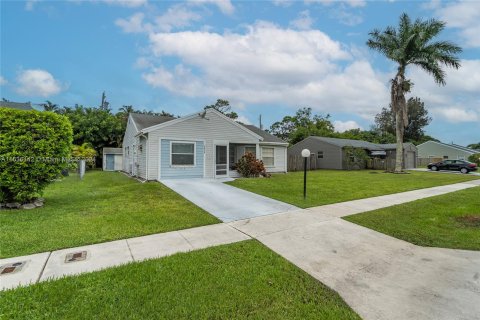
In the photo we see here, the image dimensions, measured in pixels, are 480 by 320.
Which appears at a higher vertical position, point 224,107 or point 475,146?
point 224,107

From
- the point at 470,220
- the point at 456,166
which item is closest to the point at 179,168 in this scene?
the point at 470,220

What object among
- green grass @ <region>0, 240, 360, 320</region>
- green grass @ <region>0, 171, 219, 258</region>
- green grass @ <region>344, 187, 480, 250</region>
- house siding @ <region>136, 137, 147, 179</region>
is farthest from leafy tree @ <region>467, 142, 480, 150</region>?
green grass @ <region>0, 240, 360, 320</region>

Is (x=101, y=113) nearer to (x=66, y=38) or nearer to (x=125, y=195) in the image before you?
(x=66, y=38)

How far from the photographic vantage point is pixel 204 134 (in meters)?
14.2

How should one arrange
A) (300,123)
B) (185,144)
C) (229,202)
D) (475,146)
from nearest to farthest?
(229,202)
(185,144)
(300,123)
(475,146)

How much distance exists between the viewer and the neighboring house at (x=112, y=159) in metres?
23.5

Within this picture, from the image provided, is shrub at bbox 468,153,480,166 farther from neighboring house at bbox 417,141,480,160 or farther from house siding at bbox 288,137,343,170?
house siding at bbox 288,137,343,170

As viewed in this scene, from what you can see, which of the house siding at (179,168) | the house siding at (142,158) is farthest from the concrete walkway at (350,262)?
the house siding at (142,158)

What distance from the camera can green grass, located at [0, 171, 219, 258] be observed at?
4578 millimetres

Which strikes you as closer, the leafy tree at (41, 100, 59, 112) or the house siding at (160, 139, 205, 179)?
the house siding at (160, 139, 205, 179)

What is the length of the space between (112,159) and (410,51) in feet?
91.2

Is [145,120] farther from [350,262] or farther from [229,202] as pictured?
[350,262]

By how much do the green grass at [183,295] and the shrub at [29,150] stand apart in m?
5.04

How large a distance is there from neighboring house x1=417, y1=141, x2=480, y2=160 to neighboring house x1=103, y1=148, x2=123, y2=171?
4815 cm
